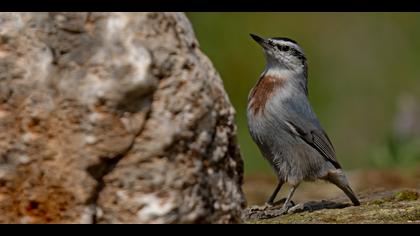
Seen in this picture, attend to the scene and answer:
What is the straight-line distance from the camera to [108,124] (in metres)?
3.94

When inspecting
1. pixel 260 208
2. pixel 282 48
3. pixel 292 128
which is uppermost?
pixel 282 48

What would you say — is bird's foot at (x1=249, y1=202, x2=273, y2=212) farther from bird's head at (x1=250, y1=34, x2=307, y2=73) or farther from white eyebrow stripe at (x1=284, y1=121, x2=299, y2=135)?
bird's head at (x1=250, y1=34, x2=307, y2=73)

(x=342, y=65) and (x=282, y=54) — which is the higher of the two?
(x=282, y=54)

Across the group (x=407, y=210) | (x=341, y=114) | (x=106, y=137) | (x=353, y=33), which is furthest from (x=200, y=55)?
(x=353, y=33)

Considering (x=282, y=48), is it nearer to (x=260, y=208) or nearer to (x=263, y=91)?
(x=263, y=91)

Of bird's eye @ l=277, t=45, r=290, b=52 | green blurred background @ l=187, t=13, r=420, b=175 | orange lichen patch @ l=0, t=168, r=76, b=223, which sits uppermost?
bird's eye @ l=277, t=45, r=290, b=52

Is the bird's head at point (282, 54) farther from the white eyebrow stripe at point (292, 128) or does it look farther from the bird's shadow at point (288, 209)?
the bird's shadow at point (288, 209)

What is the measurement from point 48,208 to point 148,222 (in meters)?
0.49

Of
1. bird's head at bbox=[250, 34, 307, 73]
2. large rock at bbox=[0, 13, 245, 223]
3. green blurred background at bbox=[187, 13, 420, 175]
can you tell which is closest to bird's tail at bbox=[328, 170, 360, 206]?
bird's head at bbox=[250, 34, 307, 73]

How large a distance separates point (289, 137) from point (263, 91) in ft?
1.48

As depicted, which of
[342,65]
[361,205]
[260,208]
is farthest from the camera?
[342,65]

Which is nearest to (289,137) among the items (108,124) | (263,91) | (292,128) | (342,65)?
(292,128)

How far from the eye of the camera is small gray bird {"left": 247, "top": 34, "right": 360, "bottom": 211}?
680 centimetres

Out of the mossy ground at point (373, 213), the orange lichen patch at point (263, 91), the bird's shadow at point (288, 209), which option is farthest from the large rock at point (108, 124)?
the orange lichen patch at point (263, 91)
